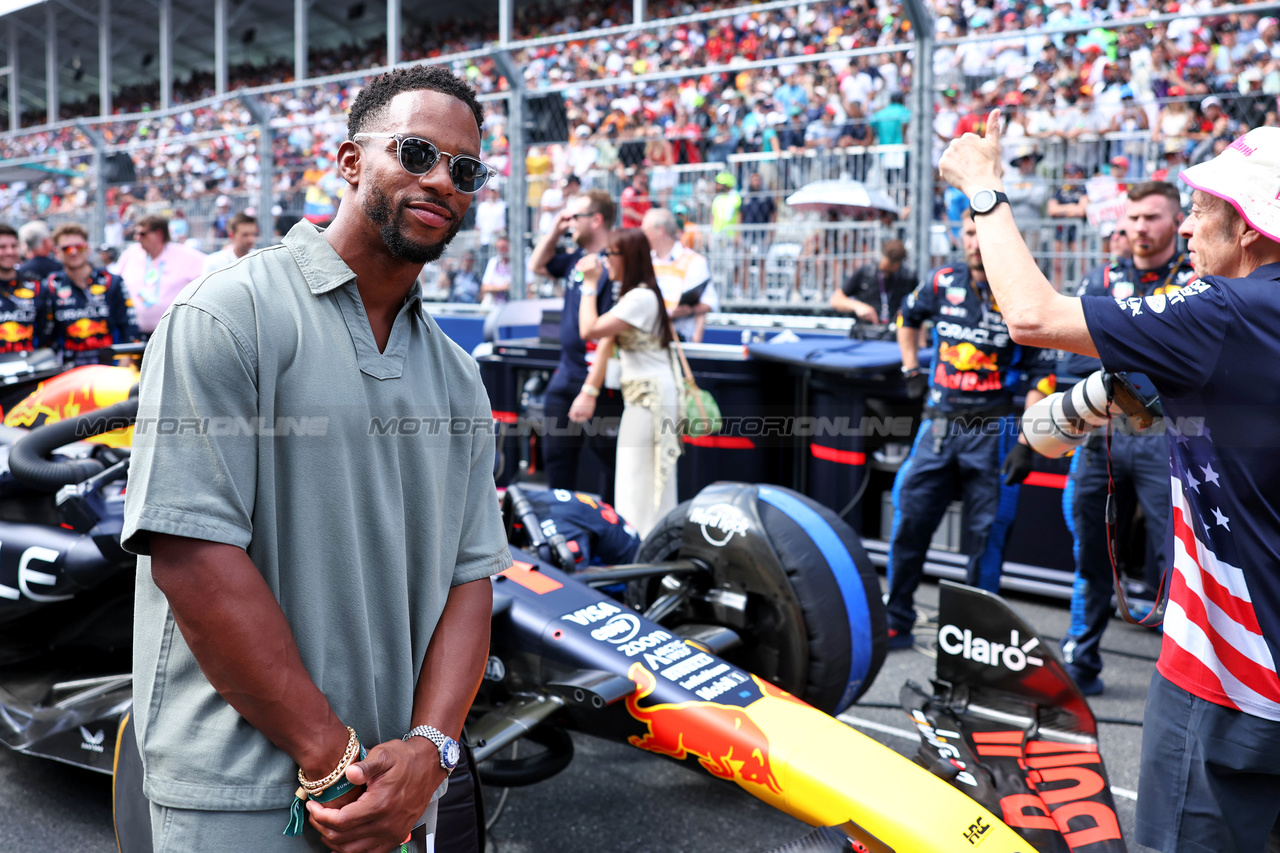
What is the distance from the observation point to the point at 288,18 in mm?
29219

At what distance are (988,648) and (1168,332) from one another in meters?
1.35

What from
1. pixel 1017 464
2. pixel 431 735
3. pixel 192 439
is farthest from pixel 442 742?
pixel 1017 464

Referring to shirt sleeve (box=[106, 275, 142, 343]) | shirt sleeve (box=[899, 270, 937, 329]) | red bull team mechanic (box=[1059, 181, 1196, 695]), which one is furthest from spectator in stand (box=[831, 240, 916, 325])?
shirt sleeve (box=[106, 275, 142, 343])

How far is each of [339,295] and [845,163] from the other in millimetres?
6904

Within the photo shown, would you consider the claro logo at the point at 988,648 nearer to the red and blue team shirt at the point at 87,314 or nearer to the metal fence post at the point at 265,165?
the red and blue team shirt at the point at 87,314

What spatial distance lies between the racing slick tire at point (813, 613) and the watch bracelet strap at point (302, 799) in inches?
75.5

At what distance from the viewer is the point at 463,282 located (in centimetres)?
1054

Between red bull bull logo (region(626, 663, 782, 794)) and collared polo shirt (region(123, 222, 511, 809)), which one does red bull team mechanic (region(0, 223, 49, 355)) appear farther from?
collared polo shirt (region(123, 222, 511, 809))

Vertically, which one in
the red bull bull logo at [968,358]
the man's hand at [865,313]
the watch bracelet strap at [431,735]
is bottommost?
the watch bracelet strap at [431,735]

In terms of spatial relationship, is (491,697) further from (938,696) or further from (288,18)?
(288,18)

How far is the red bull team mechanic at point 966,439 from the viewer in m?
4.39

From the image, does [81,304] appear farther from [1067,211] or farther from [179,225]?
[1067,211]

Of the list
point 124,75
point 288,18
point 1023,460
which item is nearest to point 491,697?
point 1023,460

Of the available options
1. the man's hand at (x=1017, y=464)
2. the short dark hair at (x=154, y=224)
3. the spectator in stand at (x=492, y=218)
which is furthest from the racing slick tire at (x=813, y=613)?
the spectator in stand at (x=492, y=218)
